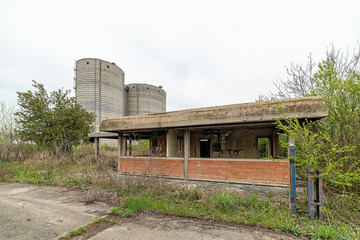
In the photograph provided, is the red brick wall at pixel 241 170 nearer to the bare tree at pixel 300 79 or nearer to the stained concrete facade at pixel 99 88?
the bare tree at pixel 300 79

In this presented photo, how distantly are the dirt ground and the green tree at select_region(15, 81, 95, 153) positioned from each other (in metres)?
10.1

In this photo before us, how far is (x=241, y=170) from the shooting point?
6.75 m

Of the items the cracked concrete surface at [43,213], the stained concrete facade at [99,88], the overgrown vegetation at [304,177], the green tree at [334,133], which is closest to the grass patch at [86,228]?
the overgrown vegetation at [304,177]

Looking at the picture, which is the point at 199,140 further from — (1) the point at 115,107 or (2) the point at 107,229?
(1) the point at 115,107

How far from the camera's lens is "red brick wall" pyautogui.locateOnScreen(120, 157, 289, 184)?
6.20 m

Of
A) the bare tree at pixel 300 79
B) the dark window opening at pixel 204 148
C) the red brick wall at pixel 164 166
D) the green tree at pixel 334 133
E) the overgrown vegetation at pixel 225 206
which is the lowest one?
the overgrown vegetation at pixel 225 206

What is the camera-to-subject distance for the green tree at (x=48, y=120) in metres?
14.8

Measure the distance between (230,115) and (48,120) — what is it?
51.6 feet

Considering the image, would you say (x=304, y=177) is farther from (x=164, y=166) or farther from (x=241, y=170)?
(x=164, y=166)

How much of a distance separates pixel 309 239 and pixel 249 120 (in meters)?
3.60

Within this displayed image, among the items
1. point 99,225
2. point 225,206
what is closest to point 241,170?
point 225,206

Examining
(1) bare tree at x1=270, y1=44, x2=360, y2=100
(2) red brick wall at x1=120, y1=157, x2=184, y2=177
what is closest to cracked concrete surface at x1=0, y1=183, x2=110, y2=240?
(2) red brick wall at x1=120, y1=157, x2=184, y2=177

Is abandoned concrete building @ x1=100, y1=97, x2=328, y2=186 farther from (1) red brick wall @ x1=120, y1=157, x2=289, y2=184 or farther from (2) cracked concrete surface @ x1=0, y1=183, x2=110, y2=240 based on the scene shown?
(2) cracked concrete surface @ x1=0, y1=183, x2=110, y2=240

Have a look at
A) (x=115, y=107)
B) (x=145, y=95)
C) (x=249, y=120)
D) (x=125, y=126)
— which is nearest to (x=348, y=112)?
(x=249, y=120)
